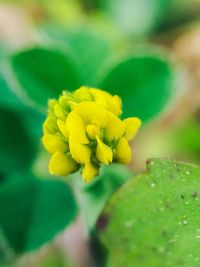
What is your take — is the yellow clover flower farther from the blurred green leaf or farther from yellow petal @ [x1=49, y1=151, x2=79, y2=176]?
the blurred green leaf

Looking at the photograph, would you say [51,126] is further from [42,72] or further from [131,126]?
[42,72]

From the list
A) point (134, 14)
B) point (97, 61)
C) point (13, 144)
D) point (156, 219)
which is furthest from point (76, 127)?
point (134, 14)

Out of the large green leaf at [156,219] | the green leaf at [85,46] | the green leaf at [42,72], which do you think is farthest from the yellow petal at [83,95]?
the green leaf at [85,46]

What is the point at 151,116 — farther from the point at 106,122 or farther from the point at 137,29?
the point at 137,29

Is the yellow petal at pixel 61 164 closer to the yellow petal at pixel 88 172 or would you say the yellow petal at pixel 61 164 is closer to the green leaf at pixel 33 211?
the yellow petal at pixel 88 172

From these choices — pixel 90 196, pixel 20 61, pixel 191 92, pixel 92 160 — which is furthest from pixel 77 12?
pixel 92 160

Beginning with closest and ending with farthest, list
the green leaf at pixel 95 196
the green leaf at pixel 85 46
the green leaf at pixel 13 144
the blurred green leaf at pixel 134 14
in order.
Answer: the green leaf at pixel 95 196, the green leaf at pixel 13 144, the green leaf at pixel 85 46, the blurred green leaf at pixel 134 14

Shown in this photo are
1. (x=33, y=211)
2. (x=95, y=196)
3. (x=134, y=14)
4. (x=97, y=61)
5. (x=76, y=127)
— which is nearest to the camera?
(x=76, y=127)
